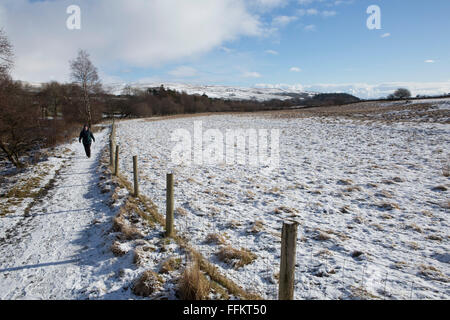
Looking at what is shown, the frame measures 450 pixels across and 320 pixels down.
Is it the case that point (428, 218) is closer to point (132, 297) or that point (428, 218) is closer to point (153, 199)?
point (132, 297)

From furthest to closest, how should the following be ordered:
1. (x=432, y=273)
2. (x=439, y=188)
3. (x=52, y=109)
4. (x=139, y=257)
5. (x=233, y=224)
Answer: (x=52, y=109), (x=439, y=188), (x=233, y=224), (x=139, y=257), (x=432, y=273)

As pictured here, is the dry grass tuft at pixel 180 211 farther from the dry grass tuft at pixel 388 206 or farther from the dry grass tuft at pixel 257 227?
the dry grass tuft at pixel 388 206

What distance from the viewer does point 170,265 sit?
14.3ft

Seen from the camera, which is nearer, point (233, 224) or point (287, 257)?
point (287, 257)

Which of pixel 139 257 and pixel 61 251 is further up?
pixel 139 257

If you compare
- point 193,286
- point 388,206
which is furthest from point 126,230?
point 388,206

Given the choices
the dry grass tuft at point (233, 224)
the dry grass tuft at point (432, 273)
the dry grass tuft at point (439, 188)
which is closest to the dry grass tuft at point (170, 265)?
the dry grass tuft at point (233, 224)

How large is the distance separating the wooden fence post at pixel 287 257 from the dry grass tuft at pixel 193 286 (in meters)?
1.21

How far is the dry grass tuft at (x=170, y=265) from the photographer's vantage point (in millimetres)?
4203

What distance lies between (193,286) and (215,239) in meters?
1.74

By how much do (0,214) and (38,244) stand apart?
2966 millimetres

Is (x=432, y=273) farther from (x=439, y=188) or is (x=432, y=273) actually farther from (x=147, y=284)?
(x=439, y=188)

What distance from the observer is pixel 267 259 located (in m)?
4.67
